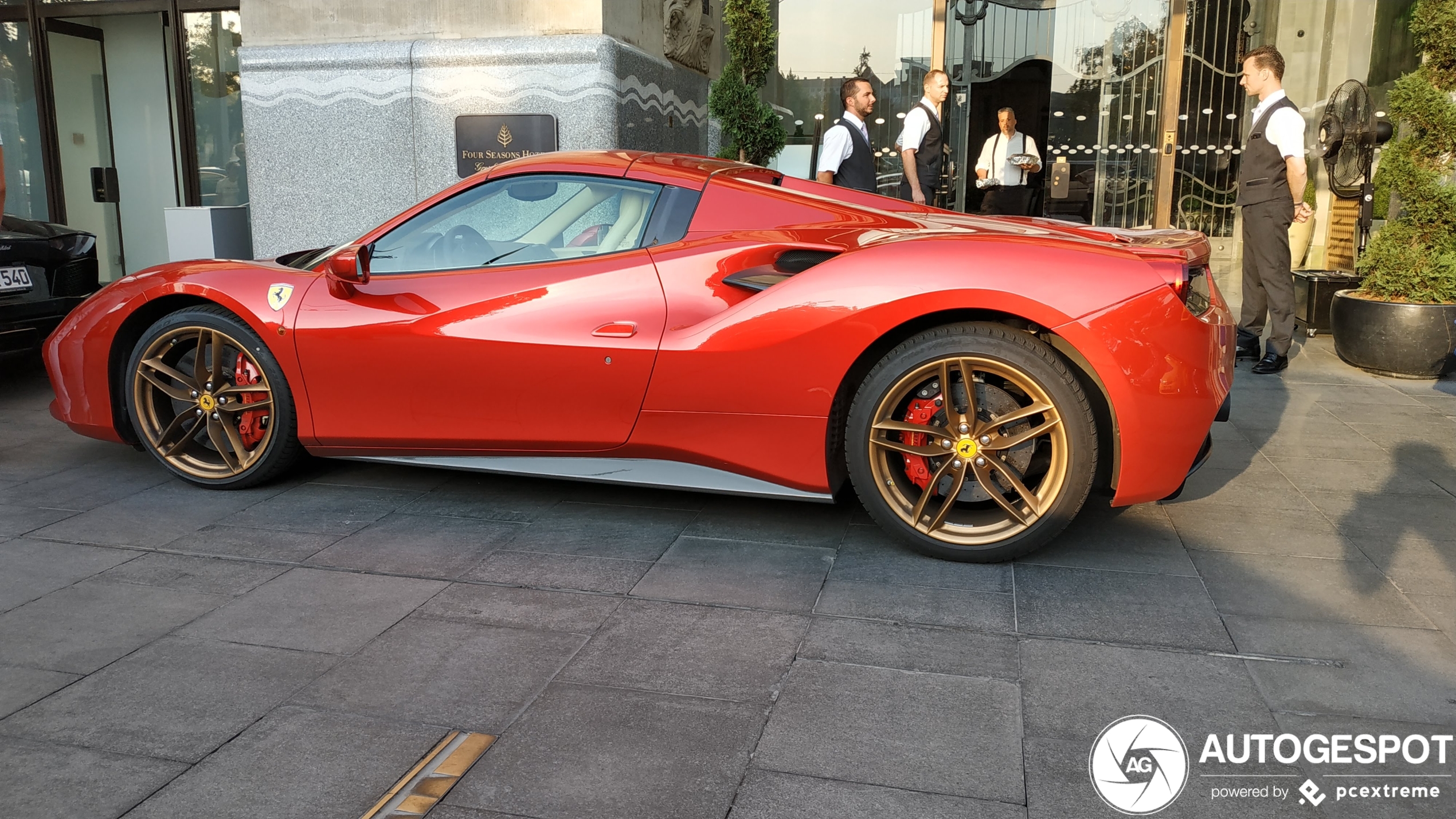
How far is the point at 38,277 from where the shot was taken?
630 cm

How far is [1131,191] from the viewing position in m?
11.4

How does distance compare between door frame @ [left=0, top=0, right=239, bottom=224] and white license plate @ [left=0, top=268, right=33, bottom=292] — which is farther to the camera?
door frame @ [left=0, top=0, right=239, bottom=224]

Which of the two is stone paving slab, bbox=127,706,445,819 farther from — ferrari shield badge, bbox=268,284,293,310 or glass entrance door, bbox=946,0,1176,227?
glass entrance door, bbox=946,0,1176,227

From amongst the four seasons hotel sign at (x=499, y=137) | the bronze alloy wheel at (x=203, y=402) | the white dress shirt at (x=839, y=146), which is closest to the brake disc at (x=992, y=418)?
the bronze alloy wheel at (x=203, y=402)

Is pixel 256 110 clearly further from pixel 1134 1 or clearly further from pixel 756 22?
pixel 1134 1

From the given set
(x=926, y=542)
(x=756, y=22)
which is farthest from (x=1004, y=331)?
(x=756, y=22)

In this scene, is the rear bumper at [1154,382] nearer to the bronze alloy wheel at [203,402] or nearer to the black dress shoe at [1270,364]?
→ the bronze alloy wheel at [203,402]

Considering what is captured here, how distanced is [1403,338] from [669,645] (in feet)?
19.8

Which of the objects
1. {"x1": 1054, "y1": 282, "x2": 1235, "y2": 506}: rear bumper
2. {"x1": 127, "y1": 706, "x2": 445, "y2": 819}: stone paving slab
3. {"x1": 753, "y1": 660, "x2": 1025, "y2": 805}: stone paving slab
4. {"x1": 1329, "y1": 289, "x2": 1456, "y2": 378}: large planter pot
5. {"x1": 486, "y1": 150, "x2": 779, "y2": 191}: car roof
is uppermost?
{"x1": 486, "y1": 150, "x2": 779, "y2": 191}: car roof

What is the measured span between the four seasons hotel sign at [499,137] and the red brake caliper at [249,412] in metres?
4.17

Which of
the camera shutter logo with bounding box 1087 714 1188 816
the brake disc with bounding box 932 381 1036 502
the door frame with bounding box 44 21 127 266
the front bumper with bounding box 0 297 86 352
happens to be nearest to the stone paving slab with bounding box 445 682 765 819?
the camera shutter logo with bounding box 1087 714 1188 816

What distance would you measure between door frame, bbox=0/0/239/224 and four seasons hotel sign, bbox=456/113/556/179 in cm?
382

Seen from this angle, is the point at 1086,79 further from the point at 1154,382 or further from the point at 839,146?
the point at 1154,382

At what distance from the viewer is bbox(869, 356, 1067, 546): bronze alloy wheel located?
11.4ft
